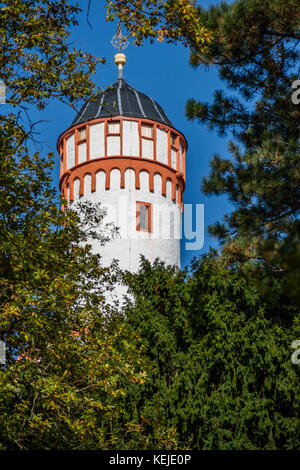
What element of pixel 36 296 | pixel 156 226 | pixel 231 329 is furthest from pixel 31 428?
pixel 156 226

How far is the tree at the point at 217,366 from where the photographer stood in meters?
13.1

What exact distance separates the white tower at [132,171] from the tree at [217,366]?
18.7 metres

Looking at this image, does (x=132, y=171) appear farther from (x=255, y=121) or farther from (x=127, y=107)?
(x=255, y=121)

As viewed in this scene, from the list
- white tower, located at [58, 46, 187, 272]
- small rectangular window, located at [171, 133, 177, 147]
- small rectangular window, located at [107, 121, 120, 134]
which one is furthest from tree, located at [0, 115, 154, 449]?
small rectangular window, located at [171, 133, 177, 147]

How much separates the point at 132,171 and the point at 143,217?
2.72m

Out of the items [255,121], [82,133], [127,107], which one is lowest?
[255,121]

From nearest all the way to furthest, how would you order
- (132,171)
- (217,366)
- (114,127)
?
(217,366) < (132,171) < (114,127)

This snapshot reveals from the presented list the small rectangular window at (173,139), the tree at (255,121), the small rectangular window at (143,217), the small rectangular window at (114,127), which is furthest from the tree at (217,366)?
the small rectangular window at (173,139)

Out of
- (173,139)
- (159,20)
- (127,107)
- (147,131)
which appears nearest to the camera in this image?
(159,20)

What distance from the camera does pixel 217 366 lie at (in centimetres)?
1435

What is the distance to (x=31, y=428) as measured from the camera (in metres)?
10.3

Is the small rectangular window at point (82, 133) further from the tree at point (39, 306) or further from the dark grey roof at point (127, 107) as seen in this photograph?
the tree at point (39, 306)

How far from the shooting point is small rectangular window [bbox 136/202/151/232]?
35.2m

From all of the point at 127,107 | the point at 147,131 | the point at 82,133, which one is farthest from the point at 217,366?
the point at 127,107
